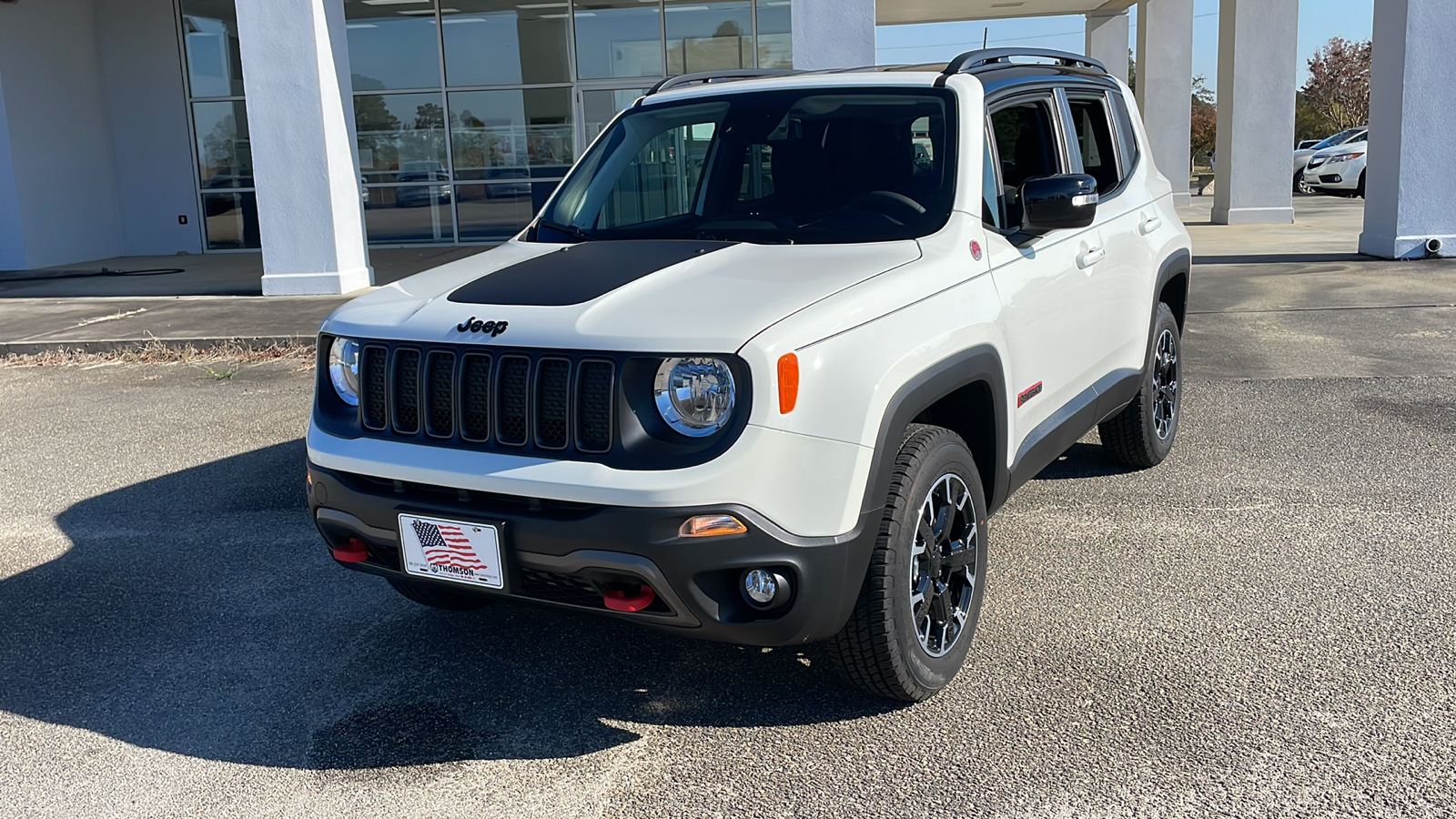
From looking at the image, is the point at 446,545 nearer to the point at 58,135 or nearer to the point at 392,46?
the point at 58,135

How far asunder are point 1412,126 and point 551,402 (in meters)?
12.1

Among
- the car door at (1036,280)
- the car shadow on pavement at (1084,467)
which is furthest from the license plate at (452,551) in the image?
the car shadow on pavement at (1084,467)

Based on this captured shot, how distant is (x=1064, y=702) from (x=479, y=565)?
1686mm

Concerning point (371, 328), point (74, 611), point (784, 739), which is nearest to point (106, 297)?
point (74, 611)

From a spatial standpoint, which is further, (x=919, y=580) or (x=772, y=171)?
(x=772, y=171)

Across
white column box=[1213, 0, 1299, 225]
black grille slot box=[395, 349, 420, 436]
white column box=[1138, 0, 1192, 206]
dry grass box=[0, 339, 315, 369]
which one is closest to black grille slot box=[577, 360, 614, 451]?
black grille slot box=[395, 349, 420, 436]

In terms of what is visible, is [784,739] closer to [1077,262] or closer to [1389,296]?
[1077,262]

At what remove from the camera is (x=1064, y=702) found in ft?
11.2

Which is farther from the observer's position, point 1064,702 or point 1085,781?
point 1064,702

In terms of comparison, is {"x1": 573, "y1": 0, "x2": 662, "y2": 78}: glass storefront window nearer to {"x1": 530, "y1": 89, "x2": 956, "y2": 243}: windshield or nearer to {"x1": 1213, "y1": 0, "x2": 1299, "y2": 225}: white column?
{"x1": 1213, "y1": 0, "x2": 1299, "y2": 225}: white column

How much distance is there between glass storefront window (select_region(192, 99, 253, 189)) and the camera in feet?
63.3

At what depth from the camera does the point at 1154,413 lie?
18.4ft

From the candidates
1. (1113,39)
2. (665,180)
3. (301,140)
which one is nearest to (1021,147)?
(665,180)

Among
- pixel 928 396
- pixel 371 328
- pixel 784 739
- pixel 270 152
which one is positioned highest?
pixel 270 152
